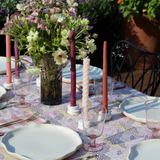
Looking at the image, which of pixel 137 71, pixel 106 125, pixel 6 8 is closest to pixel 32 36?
pixel 106 125

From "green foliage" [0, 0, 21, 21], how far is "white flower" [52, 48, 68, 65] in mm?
2904

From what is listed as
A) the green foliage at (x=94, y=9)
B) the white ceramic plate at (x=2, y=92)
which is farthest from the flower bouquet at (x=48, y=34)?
the green foliage at (x=94, y=9)

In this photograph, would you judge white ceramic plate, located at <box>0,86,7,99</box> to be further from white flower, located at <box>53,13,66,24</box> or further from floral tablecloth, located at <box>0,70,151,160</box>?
white flower, located at <box>53,13,66,24</box>

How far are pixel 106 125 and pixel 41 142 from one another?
1.01ft

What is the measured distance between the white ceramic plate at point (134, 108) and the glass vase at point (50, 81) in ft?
1.07

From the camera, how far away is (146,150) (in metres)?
0.90

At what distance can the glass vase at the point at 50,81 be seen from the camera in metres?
1.21

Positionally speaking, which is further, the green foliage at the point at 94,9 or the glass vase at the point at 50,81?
the green foliage at the point at 94,9

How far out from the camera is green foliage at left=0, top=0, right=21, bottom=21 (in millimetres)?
3769

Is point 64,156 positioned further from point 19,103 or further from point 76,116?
point 19,103

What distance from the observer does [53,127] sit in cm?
104

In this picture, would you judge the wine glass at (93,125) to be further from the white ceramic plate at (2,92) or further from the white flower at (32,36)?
the white ceramic plate at (2,92)

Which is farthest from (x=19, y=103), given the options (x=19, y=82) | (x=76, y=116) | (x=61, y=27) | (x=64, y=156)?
(x=64, y=156)

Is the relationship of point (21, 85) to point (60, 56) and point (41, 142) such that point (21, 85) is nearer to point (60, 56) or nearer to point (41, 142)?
point (60, 56)
